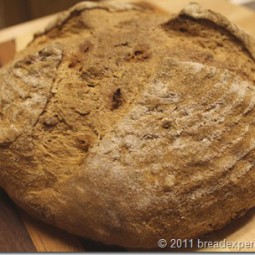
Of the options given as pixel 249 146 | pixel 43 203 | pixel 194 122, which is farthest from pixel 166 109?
pixel 43 203

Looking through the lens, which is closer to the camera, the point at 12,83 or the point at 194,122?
the point at 194,122

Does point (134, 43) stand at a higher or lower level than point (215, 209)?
Answer: higher

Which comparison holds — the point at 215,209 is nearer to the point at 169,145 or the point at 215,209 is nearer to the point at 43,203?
the point at 169,145

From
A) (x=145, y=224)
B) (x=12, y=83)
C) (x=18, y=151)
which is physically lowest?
(x=145, y=224)

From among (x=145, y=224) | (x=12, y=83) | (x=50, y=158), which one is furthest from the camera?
(x=12, y=83)

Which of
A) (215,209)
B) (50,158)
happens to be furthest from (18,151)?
(215,209)

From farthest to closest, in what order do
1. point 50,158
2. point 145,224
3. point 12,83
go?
1. point 12,83
2. point 50,158
3. point 145,224
